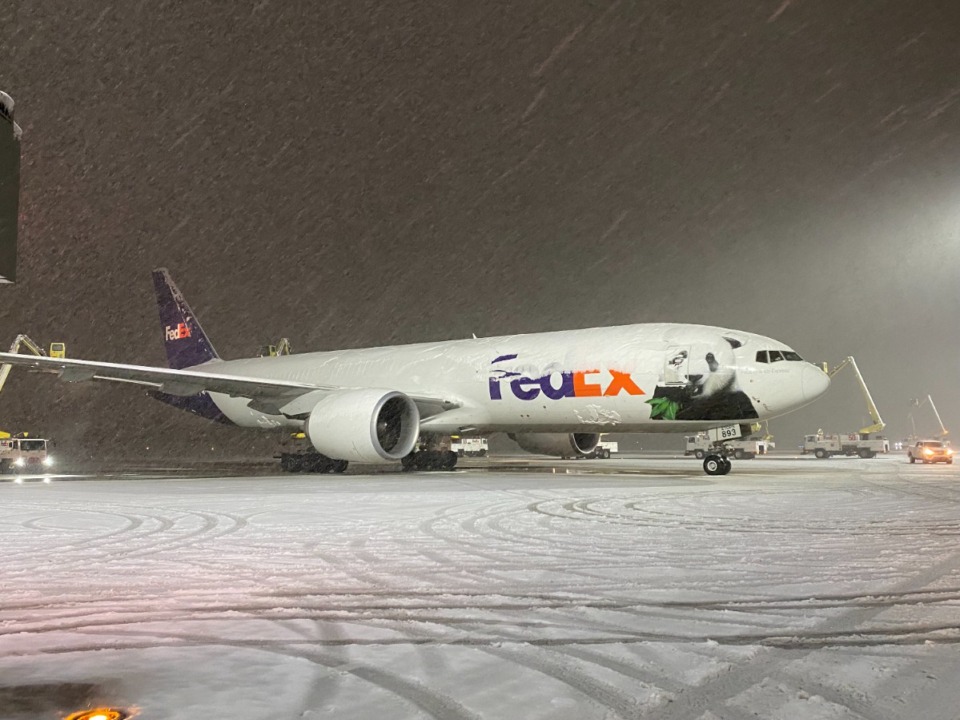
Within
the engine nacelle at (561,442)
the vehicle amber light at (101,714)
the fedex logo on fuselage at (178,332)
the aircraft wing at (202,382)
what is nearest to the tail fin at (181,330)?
the fedex logo on fuselage at (178,332)

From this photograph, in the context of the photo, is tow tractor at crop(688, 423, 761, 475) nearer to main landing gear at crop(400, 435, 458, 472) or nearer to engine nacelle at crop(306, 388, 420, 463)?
engine nacelle at crop(306, 388, 420, 463)

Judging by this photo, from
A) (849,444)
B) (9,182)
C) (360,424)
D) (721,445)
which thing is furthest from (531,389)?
(849,444)

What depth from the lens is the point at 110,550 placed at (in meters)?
7.19

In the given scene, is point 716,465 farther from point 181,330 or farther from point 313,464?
point 181,330

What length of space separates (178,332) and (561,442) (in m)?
17.3

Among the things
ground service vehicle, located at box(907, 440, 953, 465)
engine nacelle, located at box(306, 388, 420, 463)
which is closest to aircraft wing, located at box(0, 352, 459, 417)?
engine nacelle, located at box(306, 388, 420, 463)

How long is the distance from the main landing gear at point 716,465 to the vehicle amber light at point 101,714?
17.0 meters

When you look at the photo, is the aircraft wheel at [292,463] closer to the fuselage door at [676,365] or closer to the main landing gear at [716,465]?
the fuselage door at [676,365]

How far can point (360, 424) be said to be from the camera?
1777 centimetres

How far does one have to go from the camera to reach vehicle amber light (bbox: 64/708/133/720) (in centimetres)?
286

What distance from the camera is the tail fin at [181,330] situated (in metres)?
30.9

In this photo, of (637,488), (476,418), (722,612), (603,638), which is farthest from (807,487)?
(603,638)

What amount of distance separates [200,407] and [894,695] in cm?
2660

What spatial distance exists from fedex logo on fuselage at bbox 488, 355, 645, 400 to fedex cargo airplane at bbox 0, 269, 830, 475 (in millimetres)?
26
